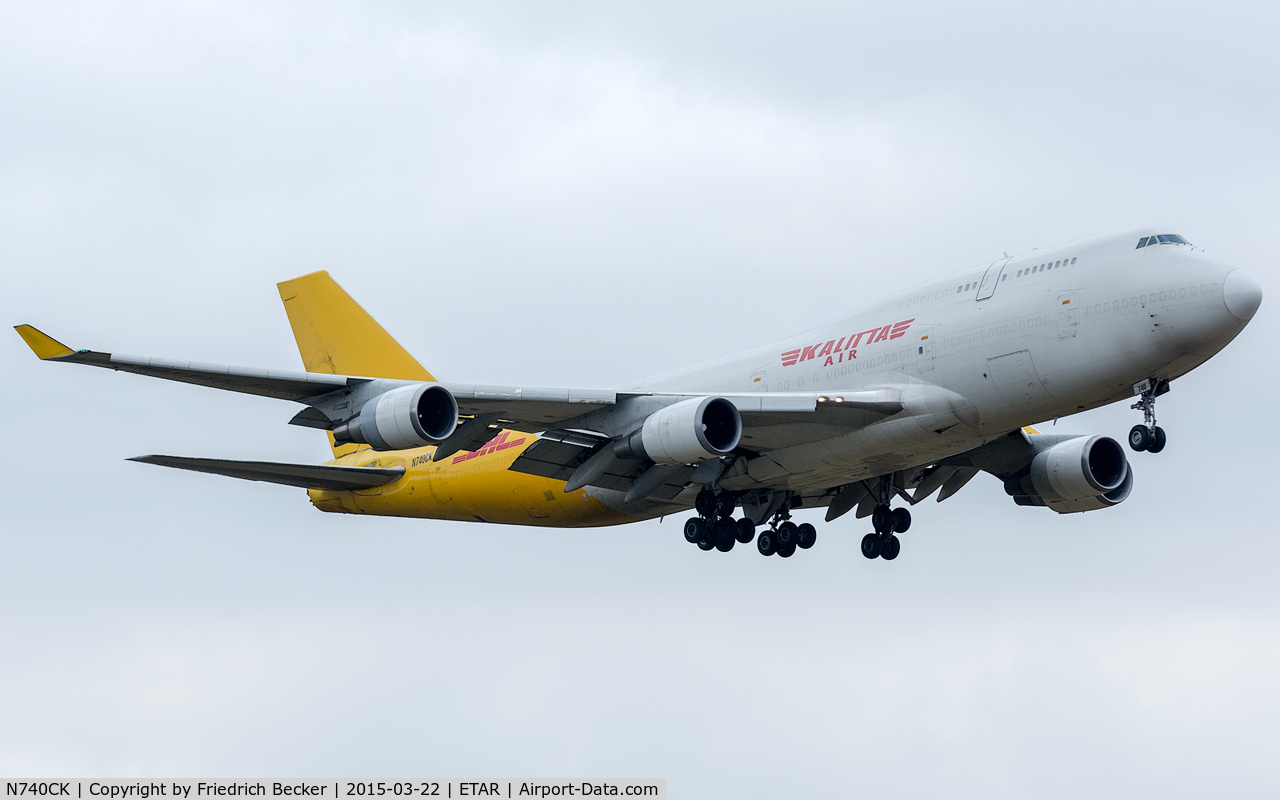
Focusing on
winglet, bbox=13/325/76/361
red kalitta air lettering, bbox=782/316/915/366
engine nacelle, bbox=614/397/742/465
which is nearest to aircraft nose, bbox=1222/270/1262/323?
red kalitta air lettering, bbox=782/316/915/366

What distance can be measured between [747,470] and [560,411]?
4917 mm

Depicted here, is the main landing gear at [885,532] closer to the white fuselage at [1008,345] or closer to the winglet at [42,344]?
the white fuselage at [1008,345]

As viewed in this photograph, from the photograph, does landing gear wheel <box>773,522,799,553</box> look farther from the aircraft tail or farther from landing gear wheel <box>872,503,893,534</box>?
the aircraft tail

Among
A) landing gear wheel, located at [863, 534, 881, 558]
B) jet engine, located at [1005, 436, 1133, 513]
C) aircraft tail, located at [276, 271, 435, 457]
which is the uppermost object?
aircraft tail, located at [276, 271, 435, 457]

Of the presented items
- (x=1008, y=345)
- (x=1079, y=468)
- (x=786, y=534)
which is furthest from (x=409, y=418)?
(x=1079, y=468)

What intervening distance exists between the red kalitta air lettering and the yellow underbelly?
21.5 feet

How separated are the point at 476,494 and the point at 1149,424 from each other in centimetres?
1707

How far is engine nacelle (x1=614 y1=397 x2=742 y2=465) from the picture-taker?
2936 cm

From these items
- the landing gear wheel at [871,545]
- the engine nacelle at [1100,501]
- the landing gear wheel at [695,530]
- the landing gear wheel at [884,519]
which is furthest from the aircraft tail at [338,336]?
the engine nacelle at [1100,501]

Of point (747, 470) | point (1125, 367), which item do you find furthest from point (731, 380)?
point (1125, 367)

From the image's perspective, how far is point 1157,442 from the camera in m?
27.4

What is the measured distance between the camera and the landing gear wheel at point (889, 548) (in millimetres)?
36219

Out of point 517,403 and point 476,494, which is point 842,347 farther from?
point 476,494

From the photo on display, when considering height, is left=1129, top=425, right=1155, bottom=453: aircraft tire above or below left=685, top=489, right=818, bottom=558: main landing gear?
below
